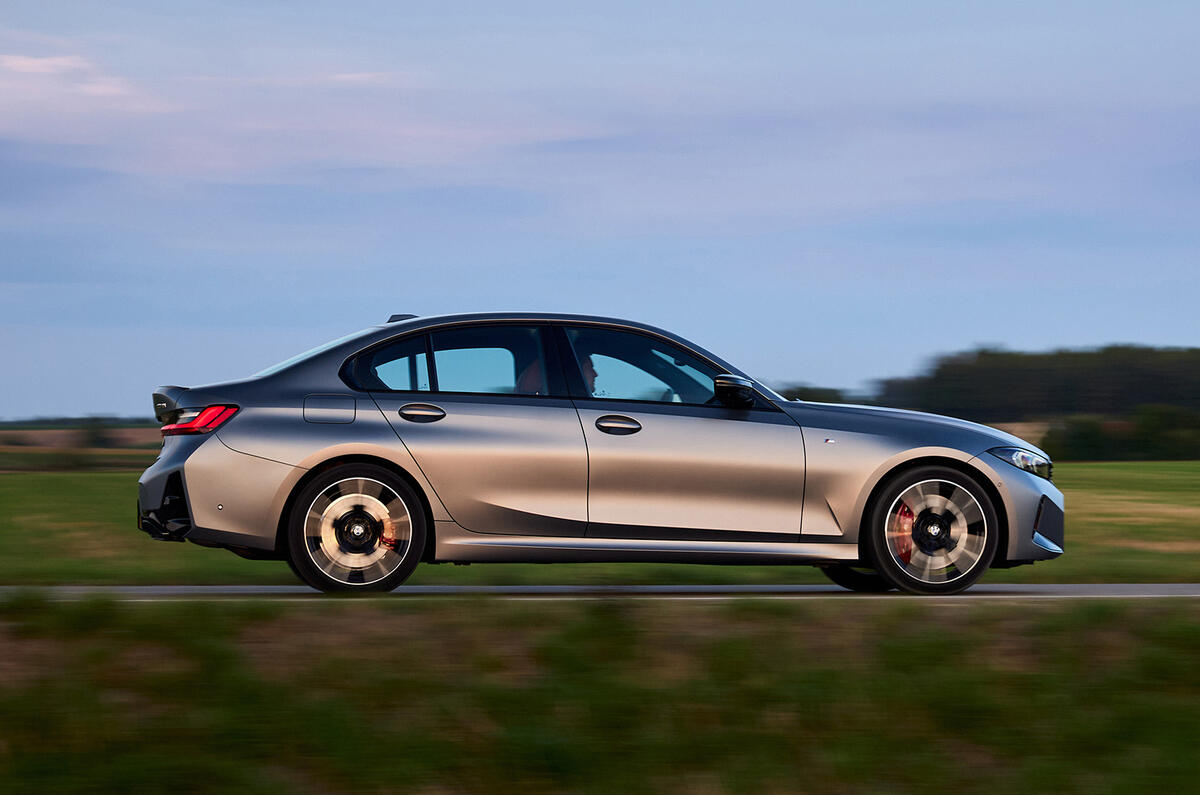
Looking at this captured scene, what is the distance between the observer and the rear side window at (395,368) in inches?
312

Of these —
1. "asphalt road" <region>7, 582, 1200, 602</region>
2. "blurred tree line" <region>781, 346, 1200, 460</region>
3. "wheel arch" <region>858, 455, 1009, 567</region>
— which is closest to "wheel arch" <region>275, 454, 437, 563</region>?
"asphalt road" <region>7, 582, 1200, 602</region>

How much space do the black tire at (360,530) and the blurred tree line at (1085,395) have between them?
95.8ft

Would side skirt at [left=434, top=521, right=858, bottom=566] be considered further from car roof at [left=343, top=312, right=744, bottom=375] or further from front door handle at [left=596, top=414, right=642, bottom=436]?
car roof at [left=343, top=312, right=744, bottom=375]

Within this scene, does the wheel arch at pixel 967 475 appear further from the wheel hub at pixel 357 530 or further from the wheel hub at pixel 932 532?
the wheel hub at pixel 357 530

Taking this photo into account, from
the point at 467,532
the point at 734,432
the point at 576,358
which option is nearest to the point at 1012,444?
the point at 734,432

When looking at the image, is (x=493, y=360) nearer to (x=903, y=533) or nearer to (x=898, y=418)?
(x=898, y=418)

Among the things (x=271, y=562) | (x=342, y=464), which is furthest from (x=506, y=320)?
(x=271, y=562)

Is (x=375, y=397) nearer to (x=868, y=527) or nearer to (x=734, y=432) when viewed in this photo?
(x=734, y=432)

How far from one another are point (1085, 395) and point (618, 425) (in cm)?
5471

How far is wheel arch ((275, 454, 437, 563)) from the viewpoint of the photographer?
771 cm

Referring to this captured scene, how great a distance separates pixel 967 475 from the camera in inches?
325

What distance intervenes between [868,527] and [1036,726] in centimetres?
265

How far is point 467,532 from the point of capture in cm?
777

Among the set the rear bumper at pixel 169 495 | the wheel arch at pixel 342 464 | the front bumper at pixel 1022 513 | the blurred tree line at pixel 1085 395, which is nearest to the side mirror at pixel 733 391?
the front bumper at pixel 1022 513
